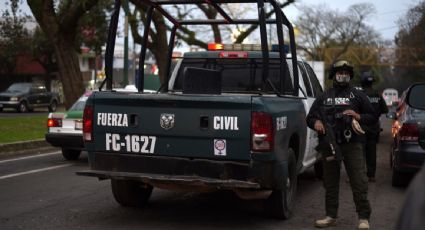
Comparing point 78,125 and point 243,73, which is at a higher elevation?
point 243,73

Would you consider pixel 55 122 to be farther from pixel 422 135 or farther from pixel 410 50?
pixel 410 50

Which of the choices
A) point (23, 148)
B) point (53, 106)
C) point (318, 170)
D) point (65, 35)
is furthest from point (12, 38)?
point (318, 170)

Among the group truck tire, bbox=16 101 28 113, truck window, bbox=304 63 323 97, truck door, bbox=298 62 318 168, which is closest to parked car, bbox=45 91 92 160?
truck window, bbox=304 63 323 97

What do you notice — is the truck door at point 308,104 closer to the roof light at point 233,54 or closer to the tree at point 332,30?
the roof light at point 233,54

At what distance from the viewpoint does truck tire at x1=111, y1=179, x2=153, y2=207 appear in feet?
22.9

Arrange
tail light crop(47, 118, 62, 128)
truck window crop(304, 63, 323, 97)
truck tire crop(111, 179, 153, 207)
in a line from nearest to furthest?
truck tire crop(111, 179, 153, 207)
truck window crop(304, 63, 323, 97)
tail light crop(47, 118, 62, 128)

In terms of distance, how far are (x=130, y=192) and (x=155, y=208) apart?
1.36 feet

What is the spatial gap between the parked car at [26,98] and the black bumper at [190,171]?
28993 millimetres

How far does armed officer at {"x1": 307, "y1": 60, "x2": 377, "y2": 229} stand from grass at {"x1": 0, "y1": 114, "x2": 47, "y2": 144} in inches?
371

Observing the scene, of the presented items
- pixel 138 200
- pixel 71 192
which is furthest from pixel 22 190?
pixel 138 200

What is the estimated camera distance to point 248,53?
8.49 metres

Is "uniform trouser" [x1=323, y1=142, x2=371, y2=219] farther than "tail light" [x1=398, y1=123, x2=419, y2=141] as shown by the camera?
No

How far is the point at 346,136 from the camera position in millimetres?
6168

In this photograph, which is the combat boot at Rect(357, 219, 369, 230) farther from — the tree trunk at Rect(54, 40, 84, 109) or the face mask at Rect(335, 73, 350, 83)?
the tree trunk at Rect(54, 40, 84, 109)
